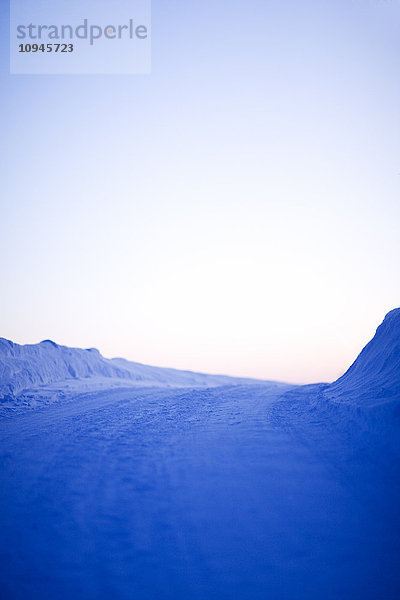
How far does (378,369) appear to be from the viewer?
824 centimetres

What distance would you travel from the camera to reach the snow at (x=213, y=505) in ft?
12.9

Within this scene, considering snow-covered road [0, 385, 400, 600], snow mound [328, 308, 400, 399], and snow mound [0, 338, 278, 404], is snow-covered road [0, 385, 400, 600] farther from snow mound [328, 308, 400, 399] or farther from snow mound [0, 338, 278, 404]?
snow mound [0, 338, 278, 404]

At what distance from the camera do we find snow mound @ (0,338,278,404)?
569 inches

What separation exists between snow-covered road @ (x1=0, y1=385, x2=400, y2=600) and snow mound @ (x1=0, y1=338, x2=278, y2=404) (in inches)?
312

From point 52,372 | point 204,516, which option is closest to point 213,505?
point 204,516

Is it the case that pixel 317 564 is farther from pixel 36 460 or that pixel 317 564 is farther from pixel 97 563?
pixel 36 460

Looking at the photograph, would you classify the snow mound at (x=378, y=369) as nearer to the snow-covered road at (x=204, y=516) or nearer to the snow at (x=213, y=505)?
the snow at (x=213, y=505)

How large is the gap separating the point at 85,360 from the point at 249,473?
2082cm

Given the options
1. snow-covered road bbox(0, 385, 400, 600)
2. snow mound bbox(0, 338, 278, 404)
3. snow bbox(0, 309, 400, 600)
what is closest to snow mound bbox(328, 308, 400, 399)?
snow bbox(0, 309, 400, 600)

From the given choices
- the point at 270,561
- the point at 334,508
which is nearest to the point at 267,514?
the point at 270,561

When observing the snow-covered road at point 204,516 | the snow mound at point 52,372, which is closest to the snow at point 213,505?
the snow-covered road at point 204,516

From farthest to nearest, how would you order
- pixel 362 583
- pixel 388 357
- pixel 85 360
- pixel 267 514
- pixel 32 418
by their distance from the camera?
pixel 85 360
pixel 32 418
pixel 388 357
pixel 267 514
pixel 362 583

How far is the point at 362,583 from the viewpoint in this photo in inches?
150

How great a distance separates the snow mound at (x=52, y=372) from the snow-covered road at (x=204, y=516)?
793 cm
